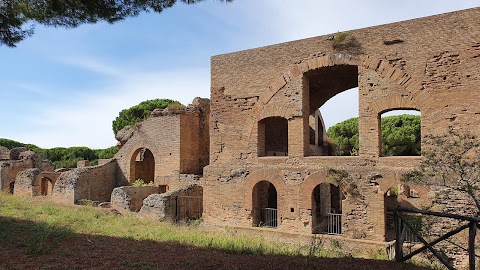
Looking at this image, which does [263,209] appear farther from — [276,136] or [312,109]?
[312,109]

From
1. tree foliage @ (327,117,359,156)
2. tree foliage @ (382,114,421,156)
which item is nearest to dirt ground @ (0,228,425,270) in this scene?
tree foliage @ (382,114,421,156)

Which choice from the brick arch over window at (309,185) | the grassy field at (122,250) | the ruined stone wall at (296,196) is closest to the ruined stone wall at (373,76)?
the ruined stone wall at (296,196)

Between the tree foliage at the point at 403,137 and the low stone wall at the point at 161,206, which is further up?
the tree foliage at the point at 403,137

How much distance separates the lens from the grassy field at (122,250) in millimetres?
6133

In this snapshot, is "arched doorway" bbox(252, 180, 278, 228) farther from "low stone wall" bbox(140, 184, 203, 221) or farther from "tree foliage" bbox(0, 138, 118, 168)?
"tree foliage" bbox(0, 138, 118, 168)

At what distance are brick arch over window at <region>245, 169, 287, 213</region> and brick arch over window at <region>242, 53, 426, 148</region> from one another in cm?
134

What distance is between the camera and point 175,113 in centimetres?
1841

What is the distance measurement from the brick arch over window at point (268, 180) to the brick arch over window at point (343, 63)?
1345mm

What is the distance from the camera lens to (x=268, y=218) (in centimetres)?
A: 1355

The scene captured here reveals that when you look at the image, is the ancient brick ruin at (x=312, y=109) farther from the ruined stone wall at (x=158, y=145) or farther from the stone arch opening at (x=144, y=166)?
the stone arch opening at (x=144, y=166)

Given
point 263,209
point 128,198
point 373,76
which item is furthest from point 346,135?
point 128,198

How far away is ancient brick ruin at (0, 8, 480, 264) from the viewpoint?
1044cm

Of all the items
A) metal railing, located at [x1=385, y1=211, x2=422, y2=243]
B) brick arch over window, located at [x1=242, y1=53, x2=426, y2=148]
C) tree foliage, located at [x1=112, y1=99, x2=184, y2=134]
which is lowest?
metal railing, located at [x1=385, y1=211, x2=422, y2=243]

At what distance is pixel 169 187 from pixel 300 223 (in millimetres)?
7815
